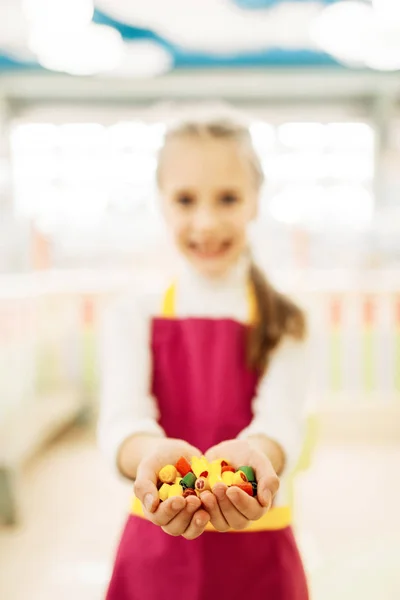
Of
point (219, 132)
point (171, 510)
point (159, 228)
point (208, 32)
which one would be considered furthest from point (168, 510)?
point (208, 32)

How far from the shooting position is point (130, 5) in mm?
844

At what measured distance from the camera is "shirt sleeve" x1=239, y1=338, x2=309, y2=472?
14.3 inches

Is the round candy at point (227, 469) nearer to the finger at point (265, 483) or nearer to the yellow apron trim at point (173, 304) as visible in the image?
the finger at point (265, 483)

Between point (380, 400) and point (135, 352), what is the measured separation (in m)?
1.24

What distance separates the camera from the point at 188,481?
0.29 m

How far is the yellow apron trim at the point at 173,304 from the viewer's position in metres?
0.40

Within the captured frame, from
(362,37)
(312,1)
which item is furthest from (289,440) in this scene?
(312,1)

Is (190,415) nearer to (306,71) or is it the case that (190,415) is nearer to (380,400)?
(306,71)

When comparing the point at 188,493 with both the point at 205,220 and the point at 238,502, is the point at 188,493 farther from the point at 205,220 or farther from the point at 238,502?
the point at 205,220

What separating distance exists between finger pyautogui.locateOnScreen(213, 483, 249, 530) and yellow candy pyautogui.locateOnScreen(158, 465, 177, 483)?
2cm

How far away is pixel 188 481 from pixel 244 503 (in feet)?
0.10

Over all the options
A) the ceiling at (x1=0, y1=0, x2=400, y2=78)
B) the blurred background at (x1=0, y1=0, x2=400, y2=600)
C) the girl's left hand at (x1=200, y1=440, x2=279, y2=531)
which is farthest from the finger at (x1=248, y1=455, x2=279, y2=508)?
the ceiling at (x1=0, y1=0, x2=400, y2=78)

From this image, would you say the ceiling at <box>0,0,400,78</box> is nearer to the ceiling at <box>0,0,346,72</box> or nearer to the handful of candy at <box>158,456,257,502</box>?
the ceiling at <box>0,0,346,72</box>

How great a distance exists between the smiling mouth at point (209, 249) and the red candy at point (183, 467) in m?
0.14
